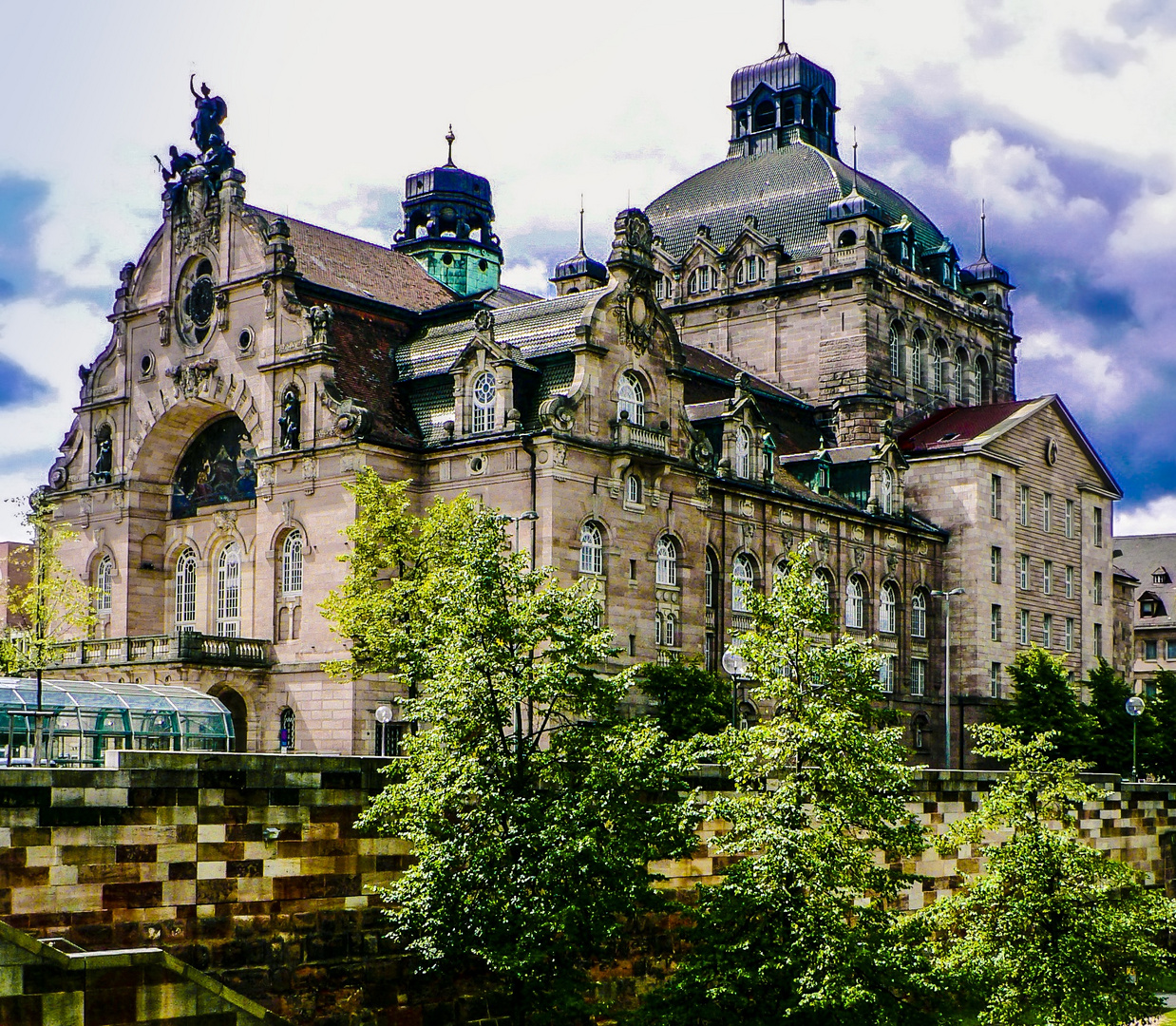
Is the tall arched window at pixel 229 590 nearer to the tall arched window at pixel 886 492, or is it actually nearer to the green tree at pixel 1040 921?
the tall arched window at pixel 886 492

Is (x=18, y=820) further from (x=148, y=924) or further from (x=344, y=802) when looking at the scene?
(x=344, y=802)

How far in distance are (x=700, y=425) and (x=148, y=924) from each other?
48586 mm

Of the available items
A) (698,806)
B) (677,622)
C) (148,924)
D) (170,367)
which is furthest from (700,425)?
(148,924)

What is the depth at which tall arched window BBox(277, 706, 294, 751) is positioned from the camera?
66.6 meters

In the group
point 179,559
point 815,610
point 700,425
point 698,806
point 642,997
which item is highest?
point 700,425

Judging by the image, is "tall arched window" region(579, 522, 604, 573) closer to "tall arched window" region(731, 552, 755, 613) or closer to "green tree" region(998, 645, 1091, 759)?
"tall arched window" region(731, 552, 755, 613)

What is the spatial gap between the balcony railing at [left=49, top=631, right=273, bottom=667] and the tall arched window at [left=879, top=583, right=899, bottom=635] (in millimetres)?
30662

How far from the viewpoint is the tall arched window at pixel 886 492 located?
3346 inches

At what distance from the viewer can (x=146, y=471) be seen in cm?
7662

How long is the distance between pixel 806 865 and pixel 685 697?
1206 inches

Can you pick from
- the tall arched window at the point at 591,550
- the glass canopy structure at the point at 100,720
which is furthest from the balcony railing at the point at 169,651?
the tall arched window at the point at 591,550

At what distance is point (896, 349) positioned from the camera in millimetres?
93875

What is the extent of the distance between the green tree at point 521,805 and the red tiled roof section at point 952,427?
55039 millimetres

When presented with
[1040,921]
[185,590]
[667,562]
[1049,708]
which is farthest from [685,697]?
[1040,921]
